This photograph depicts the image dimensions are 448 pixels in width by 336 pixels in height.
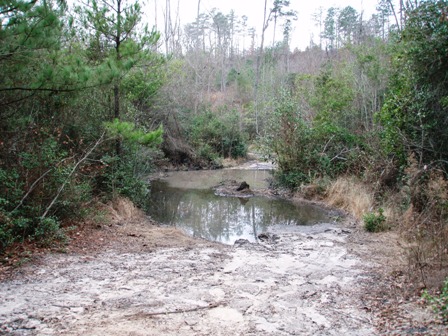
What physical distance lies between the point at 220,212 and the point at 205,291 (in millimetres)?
8393

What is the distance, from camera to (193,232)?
36.6 feet

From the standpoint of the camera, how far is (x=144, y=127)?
12.9m

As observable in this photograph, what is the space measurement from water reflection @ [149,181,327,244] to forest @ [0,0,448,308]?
1271 millimetres

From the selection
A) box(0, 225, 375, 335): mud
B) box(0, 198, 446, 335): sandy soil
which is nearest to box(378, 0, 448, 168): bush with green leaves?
box(0, 198, 446, 335): sandy soil

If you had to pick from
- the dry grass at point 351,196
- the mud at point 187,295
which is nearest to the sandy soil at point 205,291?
the mud at point 187,295

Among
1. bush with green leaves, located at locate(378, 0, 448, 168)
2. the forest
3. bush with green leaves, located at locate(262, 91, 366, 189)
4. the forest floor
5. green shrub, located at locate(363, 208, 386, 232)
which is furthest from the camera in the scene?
bush with green leaves, located at locate(262, 91, 366, 189)

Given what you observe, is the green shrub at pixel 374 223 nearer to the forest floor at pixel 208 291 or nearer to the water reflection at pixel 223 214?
the forest floor at pixel 208 291

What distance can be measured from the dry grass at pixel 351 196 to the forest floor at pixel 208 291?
139 inches

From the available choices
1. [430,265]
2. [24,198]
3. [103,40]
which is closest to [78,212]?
[24,198]

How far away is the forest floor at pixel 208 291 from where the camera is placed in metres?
4.22

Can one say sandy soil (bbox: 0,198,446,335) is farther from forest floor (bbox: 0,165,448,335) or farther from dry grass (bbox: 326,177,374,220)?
dry grass (bbox: 326,177,374,220)

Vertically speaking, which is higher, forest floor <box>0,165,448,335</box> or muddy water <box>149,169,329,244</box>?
forest floor <box>0,165,448,335</box>

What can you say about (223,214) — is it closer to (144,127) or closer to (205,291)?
(144,127)

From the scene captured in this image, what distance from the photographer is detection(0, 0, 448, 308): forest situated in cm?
688
